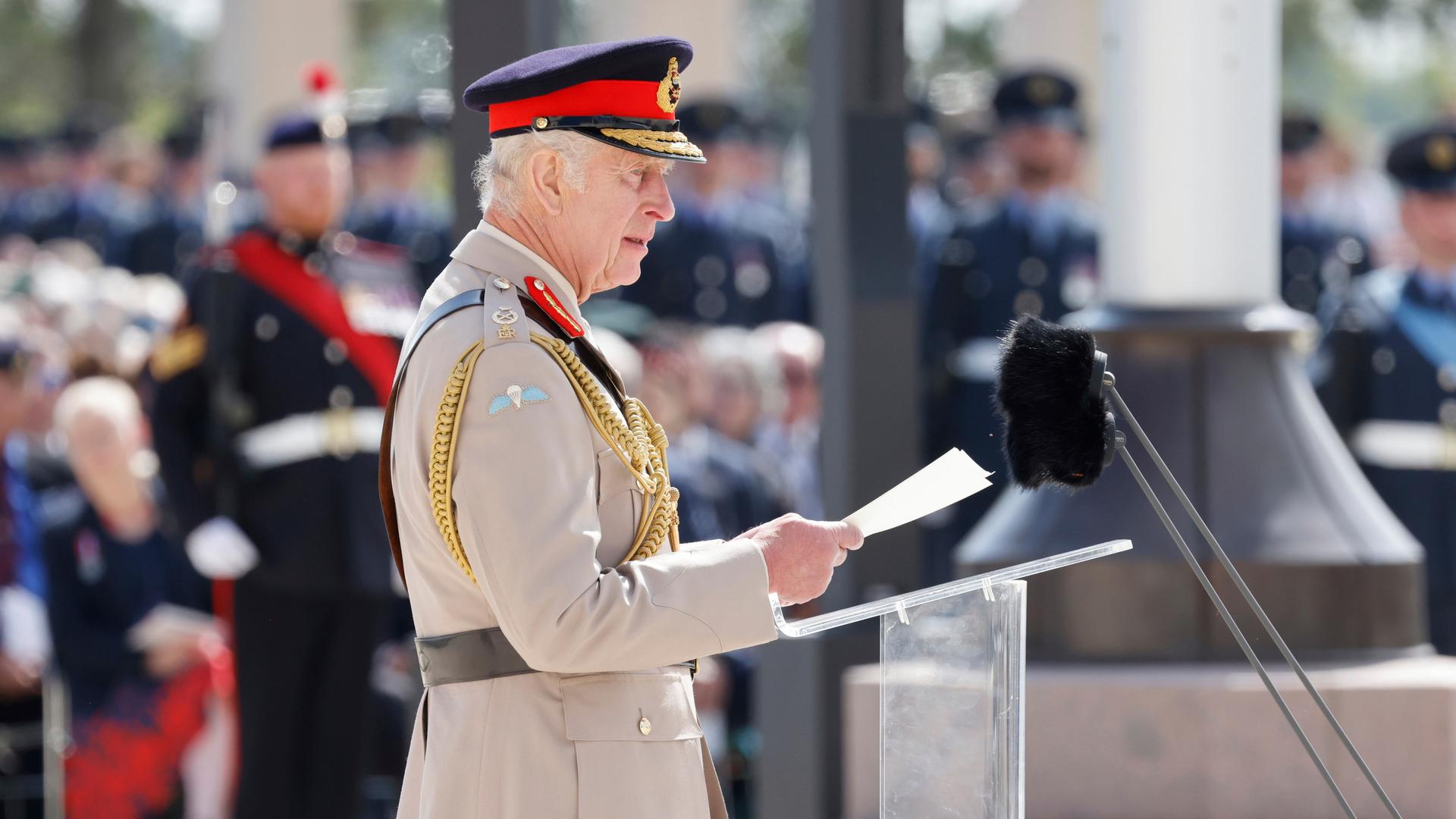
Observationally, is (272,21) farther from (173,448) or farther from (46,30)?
(46,30)

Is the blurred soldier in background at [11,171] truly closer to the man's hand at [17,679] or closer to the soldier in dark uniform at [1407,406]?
the man's hand at [17,679]

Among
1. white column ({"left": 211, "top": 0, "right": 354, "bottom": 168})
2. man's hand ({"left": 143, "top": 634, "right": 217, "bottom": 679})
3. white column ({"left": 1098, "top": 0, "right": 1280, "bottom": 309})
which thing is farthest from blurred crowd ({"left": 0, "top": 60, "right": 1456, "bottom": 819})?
white column ({"left": 211, "top": 0, "right": 354, "bottom": 168})

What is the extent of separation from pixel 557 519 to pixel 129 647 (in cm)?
461

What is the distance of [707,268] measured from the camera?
492 inches

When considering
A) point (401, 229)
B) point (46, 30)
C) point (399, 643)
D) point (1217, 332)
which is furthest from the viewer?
point (46, 30)

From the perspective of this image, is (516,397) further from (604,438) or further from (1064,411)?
(1064,411)

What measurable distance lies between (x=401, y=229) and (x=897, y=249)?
8690 millimetres

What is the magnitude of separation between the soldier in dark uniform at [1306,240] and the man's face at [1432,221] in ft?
7.68

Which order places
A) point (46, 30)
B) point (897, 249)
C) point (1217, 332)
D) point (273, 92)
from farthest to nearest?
point (46, 30) → point (273, 92) → point (897, 249) → point (1217, 332)

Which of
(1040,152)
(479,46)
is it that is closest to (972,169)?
(1040,152)

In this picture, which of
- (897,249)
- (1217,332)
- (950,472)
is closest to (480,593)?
(950,472)

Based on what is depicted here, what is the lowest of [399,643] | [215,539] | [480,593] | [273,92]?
[399,643]

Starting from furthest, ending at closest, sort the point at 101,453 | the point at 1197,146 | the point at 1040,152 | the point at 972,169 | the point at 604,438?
the point at 972,169
the point at 1040,152
the point at 101,453
the point at 1197,146
the point at 604,438

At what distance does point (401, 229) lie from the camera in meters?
13.6
